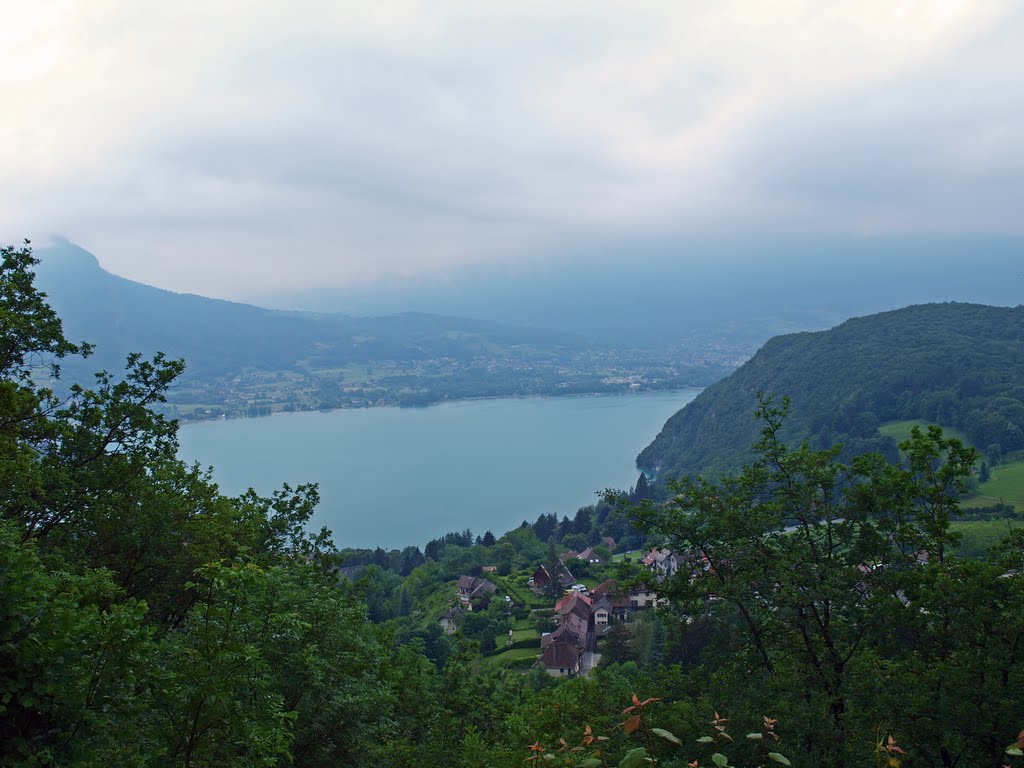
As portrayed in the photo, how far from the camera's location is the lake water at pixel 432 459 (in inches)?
2253

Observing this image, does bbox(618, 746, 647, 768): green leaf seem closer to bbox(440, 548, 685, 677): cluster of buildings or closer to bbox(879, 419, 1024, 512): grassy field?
bbox(440, 548, 685, 677): cluster of buildings

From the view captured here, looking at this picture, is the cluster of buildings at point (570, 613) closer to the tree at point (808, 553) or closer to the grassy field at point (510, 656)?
the grassy field at point (510, 656)

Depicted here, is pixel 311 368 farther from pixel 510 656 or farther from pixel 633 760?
pixel 633 760

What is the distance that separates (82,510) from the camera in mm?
7348

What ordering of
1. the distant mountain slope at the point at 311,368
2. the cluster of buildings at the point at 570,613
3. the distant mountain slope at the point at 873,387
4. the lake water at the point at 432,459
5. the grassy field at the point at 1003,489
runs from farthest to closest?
the distant mountain slope at the point at 311,368 < the lake water at the point at 432,459 < the distant mountain slope at the point at 873,387 < the grassy field at the point at 1003,489 < the cluster of buildings at the point at 570,613

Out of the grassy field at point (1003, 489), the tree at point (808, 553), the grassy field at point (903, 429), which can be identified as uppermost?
the tree at point (808, 553)

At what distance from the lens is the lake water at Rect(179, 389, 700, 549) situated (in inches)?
2253

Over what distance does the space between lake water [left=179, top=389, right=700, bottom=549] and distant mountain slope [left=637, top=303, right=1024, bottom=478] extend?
902 cm

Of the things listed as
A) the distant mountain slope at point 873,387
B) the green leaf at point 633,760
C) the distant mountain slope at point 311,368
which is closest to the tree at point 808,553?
the green leaf at point 633,760

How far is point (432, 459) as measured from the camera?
77.6 meters

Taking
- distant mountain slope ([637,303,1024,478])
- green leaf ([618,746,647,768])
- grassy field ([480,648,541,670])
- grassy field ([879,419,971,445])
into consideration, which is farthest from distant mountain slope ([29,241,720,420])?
green leaf ([618,746,647,768])

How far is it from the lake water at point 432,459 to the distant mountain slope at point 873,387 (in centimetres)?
902

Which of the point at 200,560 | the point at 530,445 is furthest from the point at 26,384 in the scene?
the point at 530,445

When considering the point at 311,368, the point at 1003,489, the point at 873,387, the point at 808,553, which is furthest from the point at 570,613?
the point at 311,368
